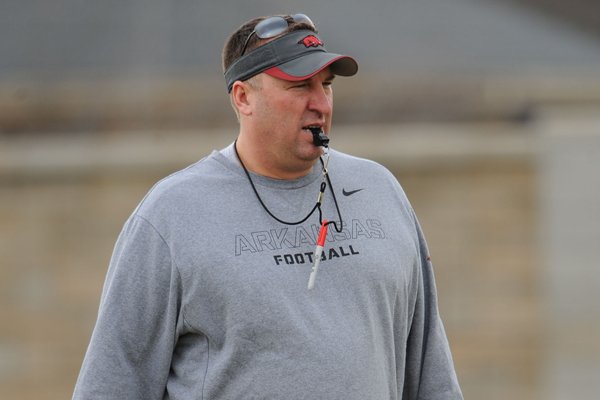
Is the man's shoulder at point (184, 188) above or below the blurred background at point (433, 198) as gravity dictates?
above

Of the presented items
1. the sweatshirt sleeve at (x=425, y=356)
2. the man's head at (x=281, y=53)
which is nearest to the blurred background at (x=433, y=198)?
the sweatshirt sleeve at (x=425, y=356)

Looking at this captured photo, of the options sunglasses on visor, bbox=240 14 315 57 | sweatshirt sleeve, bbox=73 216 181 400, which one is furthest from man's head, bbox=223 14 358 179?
sweatshirt sleeve, bbox=73 216 181 400

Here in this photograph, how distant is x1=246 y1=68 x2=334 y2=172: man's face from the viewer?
11.8 ft

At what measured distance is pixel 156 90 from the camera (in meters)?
11.0

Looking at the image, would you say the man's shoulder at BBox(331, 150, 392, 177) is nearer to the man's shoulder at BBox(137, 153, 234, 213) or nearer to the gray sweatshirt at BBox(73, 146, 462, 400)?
the gray sweatshirt at BBox(73, 146, 462, 400)

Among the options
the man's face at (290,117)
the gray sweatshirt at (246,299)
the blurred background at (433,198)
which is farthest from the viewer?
the blurred background at (433,198)

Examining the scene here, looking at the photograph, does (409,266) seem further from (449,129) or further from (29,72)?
(29,72)

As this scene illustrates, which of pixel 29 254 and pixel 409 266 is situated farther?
pixel 29 254

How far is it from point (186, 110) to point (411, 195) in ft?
6.75

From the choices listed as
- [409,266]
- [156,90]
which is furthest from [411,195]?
[409,266]

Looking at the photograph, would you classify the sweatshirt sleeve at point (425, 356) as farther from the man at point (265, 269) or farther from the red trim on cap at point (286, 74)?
the red trim on cap at point (286, 74)

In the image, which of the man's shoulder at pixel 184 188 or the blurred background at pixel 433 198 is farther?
the blurred background at pixel 433 198

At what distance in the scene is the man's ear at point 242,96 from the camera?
3.71 metres

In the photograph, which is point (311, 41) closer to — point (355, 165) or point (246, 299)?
point (355, 165)
